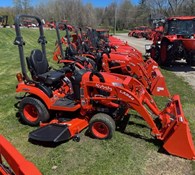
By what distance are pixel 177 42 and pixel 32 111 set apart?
27.3 feet

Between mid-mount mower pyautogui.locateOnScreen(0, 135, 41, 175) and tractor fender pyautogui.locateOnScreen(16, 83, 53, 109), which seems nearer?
mid-mount mower pyautogui.locateOnScreen(0, 135, 41, 175)

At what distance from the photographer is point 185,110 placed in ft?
20.9

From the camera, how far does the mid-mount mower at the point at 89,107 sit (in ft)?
14.3

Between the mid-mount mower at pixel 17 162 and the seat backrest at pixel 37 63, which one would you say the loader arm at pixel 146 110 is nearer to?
the seat backrest at pixel 37 63

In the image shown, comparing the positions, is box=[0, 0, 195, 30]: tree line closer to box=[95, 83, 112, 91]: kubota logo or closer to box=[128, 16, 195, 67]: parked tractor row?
box=[128, 16, 195, 67]: parked tractor row

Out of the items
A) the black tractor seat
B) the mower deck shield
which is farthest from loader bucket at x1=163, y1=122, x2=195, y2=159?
the black tractor seat

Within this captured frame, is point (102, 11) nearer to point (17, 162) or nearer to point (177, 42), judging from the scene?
point (177, 42)

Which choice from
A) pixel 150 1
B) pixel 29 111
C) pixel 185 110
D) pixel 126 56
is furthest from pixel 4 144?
pixel 150 1

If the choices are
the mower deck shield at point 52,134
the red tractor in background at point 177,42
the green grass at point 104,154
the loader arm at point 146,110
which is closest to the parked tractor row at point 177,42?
the red tractor in background at point 177,42

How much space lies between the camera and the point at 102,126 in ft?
15.5

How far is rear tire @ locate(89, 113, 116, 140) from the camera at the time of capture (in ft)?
15.1

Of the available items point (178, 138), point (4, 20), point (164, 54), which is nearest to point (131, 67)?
point (178, 138)

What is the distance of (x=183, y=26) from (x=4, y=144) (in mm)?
12222

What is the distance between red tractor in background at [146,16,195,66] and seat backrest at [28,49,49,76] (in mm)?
7493
